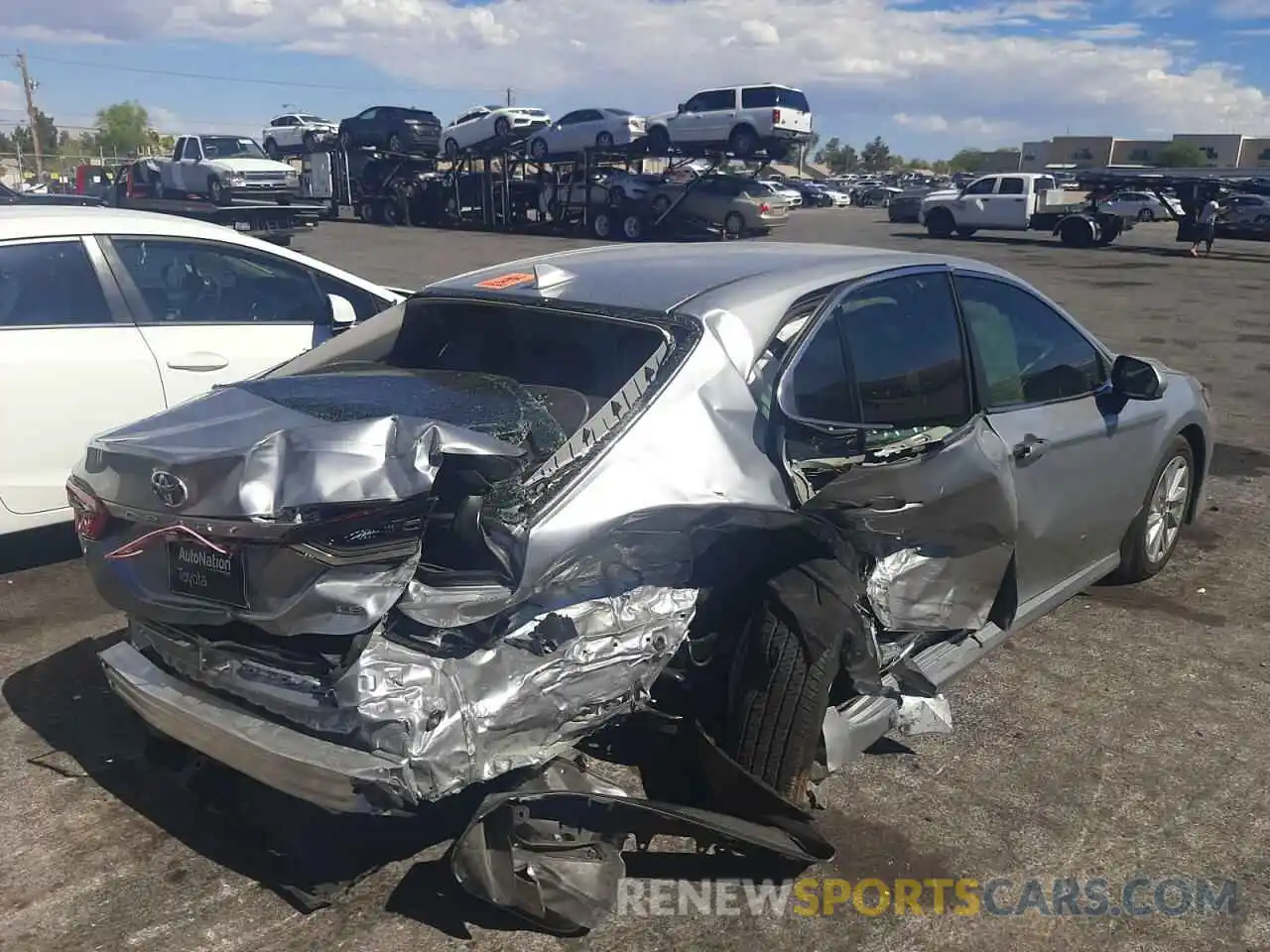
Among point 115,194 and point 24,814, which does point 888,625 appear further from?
point 115,194

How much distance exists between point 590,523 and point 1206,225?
29.1 metres

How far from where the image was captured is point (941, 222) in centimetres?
3198

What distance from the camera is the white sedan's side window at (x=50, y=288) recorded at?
4898mm

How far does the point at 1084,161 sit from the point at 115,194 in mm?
86722

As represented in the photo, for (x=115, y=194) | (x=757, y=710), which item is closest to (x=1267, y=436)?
(x=757, y=710)

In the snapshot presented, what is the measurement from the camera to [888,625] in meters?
3.51

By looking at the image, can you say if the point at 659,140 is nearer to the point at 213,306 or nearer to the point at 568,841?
the point at 213,306

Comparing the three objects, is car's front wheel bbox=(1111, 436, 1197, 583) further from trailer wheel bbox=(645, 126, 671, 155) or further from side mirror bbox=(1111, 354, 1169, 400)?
trailer wheel bbox=(645, 126, 671, 155)

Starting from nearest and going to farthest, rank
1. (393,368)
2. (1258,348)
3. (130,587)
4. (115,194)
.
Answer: (130,587), (393,368), (1258,348), (115,194)

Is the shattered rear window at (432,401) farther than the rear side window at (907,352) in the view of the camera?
No

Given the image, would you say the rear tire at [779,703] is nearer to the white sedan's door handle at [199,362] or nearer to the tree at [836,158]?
the white sedan's door handle at [199,362]

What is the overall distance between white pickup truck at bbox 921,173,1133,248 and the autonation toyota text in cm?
2962

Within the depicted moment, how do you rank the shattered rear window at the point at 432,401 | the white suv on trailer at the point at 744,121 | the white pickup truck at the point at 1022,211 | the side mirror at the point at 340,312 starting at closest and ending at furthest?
the shattered rear window at the point at 432,401 < the side mirror at the point at 340,312 < the white suv on trailer at the point at 744,121 < the white pickup truck at the point at 1022,211

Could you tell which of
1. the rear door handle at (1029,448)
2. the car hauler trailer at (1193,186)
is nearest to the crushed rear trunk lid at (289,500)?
the rear door handle at (1029,448)
